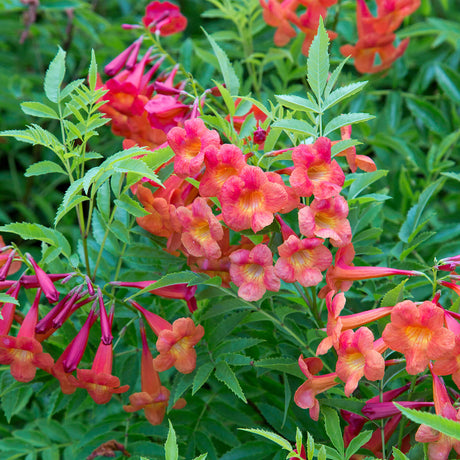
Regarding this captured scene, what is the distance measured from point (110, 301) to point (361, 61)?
4.83 ft

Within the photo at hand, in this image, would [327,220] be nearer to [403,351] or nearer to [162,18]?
[403,351]

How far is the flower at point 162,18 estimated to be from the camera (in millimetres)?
2553

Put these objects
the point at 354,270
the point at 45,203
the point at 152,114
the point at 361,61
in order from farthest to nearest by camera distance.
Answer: the point at 45,203 < the point at 361,61 < the point at 152,114 < the point at 354,270

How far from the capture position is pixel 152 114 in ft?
6.30

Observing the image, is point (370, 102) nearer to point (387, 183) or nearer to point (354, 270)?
point (387, 183)

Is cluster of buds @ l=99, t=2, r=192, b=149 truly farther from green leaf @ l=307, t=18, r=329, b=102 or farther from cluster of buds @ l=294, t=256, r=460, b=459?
cluster of buds @ l=294, t=256, r=460, b=459

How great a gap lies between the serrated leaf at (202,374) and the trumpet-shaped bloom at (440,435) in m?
0.59

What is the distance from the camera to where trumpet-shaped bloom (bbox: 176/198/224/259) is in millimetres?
1526

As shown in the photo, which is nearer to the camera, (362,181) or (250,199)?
(250,199)

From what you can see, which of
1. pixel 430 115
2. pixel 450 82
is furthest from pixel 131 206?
pixel 450 82

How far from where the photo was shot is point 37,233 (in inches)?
67.0

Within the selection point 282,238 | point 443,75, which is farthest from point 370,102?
point 282,238

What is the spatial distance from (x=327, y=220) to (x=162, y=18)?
143cm

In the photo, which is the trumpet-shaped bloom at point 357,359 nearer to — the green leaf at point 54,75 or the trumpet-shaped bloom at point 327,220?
the trumpet-shaped bloom at point 327,220
